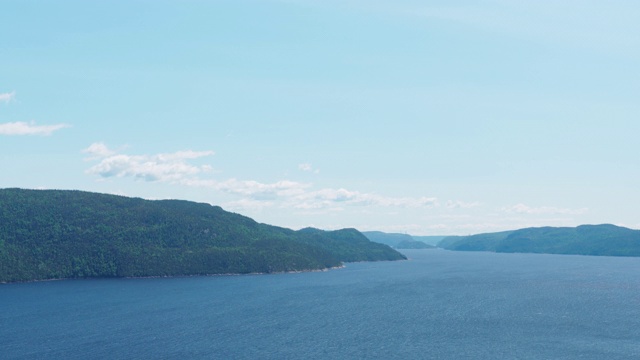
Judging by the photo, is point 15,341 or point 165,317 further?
point 165,317

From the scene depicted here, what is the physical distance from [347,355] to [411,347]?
20.6m

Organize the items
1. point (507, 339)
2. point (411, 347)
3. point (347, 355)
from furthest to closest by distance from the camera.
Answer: point (507, 339), point (411, 347), point (347, 355)

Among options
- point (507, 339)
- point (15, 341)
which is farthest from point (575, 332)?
point (15, 341)

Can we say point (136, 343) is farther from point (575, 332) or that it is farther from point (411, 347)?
point (575, 332)

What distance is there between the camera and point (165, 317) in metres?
195

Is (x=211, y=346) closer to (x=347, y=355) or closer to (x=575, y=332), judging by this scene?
(x=347, y=355)

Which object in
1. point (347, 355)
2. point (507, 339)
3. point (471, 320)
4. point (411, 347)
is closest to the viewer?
point (347, 355)

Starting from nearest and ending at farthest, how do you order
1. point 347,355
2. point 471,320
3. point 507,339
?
1. point 347,355
2. point 507,339
3. point 471,320

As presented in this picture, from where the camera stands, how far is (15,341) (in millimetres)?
153125

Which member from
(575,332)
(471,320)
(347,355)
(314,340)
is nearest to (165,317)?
(314,340)

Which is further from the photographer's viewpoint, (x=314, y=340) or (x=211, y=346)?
(x=314, y=340)

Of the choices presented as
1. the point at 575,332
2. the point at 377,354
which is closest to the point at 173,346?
the point at 377,354

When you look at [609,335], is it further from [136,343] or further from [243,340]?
[136,343]

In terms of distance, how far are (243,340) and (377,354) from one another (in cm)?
3962
